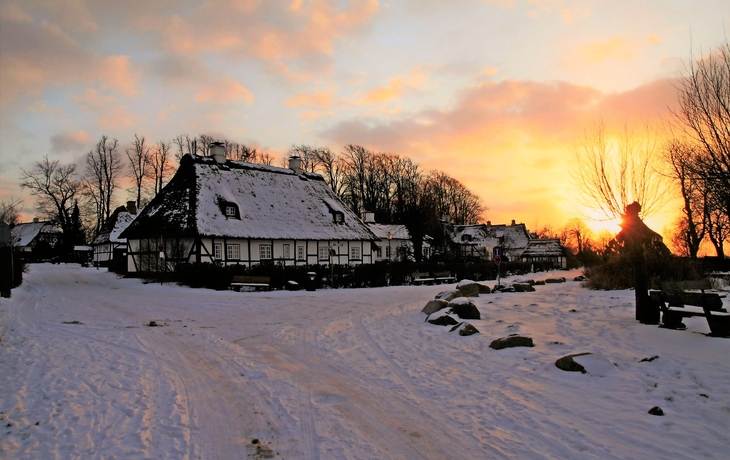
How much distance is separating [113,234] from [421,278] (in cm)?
3552

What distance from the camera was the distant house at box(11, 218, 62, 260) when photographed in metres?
69.3

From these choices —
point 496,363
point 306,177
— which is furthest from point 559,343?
point 306,177

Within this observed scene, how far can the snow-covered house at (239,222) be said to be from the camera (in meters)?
27.9

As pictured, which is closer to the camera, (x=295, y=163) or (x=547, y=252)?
(x=295, y=163)

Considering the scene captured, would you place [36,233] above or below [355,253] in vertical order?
above

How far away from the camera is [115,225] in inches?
1971

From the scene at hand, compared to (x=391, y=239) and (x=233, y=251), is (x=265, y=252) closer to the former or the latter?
(x=233, y=251)

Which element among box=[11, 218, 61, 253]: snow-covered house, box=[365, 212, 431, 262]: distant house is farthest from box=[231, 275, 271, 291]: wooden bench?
box=[11, 218, 61, 253]: snow-covered house

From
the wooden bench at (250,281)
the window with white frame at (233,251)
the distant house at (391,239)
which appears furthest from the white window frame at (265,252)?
the distant house at (391,239)

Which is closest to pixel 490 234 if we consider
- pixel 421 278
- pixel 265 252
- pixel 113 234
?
pixel 421 278

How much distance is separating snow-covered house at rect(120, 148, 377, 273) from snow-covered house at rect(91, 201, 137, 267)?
18.2 meters

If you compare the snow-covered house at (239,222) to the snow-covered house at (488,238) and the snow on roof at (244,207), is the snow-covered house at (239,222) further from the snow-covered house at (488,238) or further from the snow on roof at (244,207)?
the snow-covered house at (488,238)

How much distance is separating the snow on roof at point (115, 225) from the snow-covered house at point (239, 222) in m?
18.9

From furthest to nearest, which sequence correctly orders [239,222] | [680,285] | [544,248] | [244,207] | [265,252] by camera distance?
[544,248], [244,207], [265,252], [239,222], [680,285]
